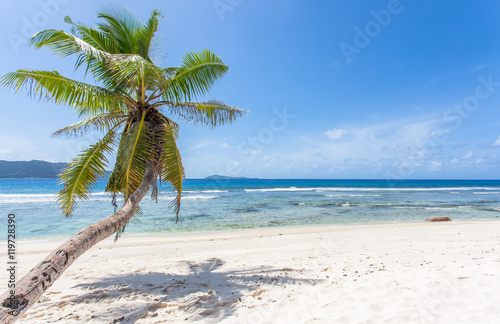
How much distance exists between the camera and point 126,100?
16.7 feet

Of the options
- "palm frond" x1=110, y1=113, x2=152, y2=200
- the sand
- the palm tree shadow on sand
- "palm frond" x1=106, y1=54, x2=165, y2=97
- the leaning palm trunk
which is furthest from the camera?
"palm frond" x1=110, y1=113, x2=152, y2=200

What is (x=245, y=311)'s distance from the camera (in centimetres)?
354

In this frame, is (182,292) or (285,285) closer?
(182,292)

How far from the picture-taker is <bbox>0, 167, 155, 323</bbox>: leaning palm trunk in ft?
6.66

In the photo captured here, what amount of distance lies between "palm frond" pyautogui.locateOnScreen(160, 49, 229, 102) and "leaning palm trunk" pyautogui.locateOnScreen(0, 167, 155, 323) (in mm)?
2954

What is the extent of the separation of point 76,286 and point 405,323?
5.30 meters

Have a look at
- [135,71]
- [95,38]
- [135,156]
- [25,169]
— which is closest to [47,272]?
[135,156]

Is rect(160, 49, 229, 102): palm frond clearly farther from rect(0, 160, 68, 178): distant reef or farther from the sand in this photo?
rect(0, 160, 68, 178): distant reef

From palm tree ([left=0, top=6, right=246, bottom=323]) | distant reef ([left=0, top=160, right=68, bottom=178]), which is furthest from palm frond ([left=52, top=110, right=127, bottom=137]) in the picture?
distant reef ([left=0, top=160, right=68, bottom=178])

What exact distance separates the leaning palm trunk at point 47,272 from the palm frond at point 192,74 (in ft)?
9.69

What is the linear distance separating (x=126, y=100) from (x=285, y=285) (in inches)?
181

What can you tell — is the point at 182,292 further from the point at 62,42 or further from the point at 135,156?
the point at 62,42

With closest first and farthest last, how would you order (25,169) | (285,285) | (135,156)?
(285,285) → (135,156) → (25,169)

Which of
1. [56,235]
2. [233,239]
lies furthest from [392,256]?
[56,235]
